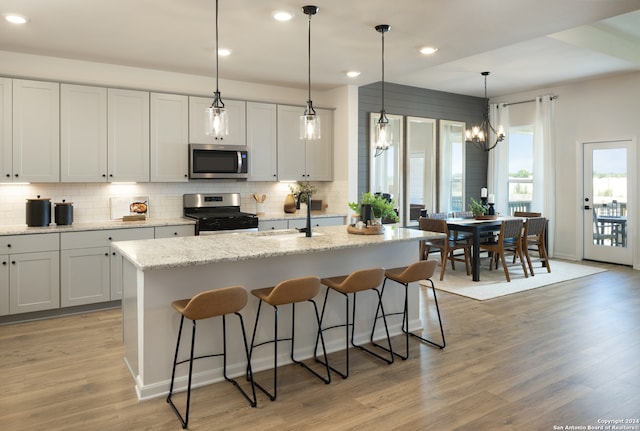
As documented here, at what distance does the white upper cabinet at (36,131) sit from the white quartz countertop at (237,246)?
198 cm

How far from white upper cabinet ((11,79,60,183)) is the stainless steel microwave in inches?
56.1

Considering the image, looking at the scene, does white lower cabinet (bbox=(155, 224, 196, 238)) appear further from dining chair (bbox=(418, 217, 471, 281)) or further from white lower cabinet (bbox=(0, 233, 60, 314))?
dining chair (bbox=(418, 217, 471, 281))

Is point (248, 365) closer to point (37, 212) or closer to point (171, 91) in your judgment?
point (37, 212)

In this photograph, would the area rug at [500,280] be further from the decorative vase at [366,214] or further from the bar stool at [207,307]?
the bar stool at [207,307]

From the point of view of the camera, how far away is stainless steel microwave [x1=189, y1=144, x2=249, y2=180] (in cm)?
559

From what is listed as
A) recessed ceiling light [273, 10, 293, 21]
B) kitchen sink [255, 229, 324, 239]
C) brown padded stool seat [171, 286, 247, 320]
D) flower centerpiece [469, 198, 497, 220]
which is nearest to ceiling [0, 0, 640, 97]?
recessed ceiling light [273, 10, 293, 21]

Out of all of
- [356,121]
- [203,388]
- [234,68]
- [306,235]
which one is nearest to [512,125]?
[356,121]

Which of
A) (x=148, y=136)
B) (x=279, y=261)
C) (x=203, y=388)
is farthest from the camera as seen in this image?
(x=148, y=136)

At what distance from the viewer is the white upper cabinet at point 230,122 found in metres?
5.59

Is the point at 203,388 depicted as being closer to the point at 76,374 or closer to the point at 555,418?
the point at 76,374

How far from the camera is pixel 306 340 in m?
3.60

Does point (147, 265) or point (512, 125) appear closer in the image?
point (147, 265)

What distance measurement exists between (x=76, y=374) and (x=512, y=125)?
26.2 ft

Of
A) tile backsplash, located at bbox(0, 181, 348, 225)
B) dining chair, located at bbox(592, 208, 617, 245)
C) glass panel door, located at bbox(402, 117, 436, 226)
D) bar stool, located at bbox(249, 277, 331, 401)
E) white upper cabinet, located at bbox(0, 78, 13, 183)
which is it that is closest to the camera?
bar stool, located at bbox(249, 277, 331, 401)
